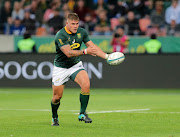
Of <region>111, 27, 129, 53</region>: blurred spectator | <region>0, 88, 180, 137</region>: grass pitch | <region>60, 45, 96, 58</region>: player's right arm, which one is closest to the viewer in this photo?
<region>0, 88, 180, 137</region>: grass pitch

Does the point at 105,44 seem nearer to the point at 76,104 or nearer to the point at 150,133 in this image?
the point at 76,104

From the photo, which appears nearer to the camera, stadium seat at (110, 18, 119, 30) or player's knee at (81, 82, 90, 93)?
player's knee at (81, 82, 90, 93)

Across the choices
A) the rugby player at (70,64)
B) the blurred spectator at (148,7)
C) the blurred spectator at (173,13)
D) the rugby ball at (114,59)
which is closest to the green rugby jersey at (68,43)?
the rugby player at (70,64)

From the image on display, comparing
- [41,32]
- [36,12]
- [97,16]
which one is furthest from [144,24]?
[36,12]

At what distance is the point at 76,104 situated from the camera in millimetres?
15852

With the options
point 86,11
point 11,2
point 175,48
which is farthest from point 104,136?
point 11,2

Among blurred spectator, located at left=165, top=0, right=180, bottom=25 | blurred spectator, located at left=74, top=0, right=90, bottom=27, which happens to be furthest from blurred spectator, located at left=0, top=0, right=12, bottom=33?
blurred spectator, located at left=165, top=0, right=180, bottom=25

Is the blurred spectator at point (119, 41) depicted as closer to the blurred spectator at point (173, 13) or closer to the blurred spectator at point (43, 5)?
the blurred spectator at point (173, 13)

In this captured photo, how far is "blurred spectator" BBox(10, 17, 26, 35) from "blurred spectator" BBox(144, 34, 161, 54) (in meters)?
6.49

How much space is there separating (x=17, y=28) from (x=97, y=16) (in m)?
3.94

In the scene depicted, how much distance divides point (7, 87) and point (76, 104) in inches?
279

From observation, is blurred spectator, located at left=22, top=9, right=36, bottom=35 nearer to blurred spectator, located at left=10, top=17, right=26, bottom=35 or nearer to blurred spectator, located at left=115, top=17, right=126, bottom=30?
blurred spectator, located at left=10, top=17, right=26, bottom=35

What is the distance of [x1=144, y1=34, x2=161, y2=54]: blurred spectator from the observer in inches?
877

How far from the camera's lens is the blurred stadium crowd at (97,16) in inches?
930
